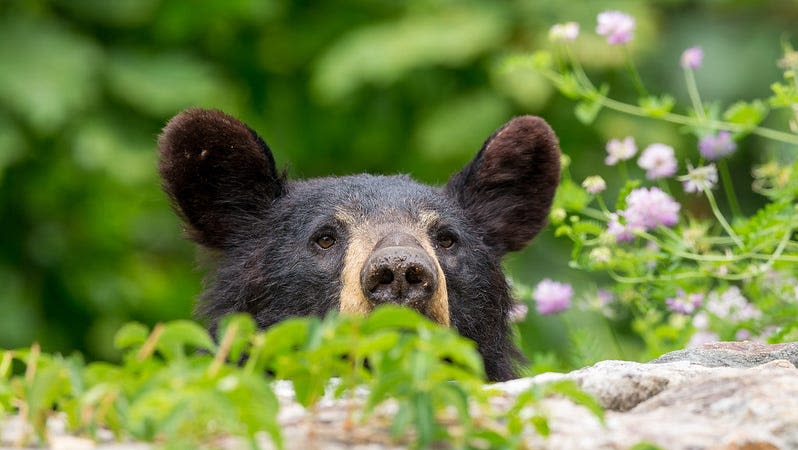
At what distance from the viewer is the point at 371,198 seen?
5969 millimetres

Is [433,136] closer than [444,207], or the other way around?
[444,207]

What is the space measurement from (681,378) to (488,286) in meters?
2.07

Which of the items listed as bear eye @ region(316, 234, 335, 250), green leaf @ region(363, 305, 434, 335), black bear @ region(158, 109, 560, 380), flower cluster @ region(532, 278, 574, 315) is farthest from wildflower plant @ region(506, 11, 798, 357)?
green leaf @ region(363, 305, 434, 335)

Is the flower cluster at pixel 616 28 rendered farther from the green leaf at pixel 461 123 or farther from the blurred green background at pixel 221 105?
the green leaf at pixel 461 123

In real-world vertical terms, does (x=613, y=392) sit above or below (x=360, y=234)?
below

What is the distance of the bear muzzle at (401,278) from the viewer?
5.07 metres

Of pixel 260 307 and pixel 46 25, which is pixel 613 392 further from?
pixel 46 25

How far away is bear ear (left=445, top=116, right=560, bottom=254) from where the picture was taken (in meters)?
6.50

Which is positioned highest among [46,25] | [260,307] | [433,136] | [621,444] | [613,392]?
[46,25]

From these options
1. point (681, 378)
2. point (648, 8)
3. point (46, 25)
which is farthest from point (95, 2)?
point (681, 378)

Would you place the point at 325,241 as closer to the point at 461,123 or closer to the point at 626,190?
the point at 626,190

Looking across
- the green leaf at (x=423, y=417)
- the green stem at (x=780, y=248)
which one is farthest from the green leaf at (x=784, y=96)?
the green leaf at (x=423, y=417)

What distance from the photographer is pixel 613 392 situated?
147 inches

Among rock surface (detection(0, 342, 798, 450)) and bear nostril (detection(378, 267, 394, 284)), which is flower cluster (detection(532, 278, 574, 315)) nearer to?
bear nostril (detection(378, 267, 394, 284))
